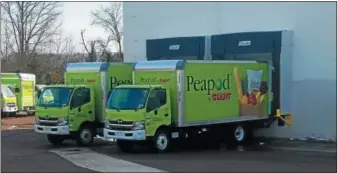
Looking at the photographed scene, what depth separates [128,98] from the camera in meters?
18.9

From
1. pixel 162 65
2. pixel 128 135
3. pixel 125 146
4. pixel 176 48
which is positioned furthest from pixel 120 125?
pixel 176 48

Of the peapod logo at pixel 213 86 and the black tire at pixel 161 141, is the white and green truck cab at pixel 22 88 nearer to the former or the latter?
the peapod logo at pixel 213 86

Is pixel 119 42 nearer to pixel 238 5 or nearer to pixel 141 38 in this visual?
pixel 141 38

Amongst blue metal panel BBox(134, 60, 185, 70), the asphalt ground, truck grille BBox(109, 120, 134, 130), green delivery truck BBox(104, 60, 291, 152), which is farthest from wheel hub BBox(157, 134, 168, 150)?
blue metal panel BBox(134, 60, 185, 70)

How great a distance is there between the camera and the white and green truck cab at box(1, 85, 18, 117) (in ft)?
119

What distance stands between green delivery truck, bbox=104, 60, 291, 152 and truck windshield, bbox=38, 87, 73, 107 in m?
2.14

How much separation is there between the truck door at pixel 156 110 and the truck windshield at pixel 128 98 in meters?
0.22

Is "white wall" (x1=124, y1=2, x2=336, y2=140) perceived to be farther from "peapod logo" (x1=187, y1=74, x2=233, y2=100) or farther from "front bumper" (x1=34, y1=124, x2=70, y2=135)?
"front bumper" (x1=34, y1=124, x2=70, y2=135)

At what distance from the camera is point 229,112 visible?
2083 cm

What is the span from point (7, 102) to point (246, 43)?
17727 millimetres

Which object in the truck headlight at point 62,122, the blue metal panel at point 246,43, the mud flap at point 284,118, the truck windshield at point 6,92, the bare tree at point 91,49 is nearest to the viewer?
the truck headlight at point 62,122

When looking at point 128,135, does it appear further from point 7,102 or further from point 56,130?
point 7,102

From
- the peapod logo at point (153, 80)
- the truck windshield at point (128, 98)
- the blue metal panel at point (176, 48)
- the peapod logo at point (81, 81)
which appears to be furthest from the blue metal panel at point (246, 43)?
the truck windshield at point (128, 98)

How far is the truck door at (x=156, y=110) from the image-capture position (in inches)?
725
